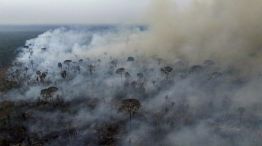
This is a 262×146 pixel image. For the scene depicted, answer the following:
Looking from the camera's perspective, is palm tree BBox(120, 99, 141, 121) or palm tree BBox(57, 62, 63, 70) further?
palm tree BBox(57, 62, 63, 70)

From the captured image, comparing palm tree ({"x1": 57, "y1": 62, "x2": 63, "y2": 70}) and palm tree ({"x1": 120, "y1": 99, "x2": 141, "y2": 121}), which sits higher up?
palm tree ({"x1": 57, "y1": 62, "x2": 63, "y2": 70})

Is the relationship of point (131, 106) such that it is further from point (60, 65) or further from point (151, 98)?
point (60, 65)

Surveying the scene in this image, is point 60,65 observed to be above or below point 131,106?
above

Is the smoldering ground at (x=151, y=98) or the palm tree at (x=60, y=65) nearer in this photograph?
the smoldering ground at (x=151, y=98)

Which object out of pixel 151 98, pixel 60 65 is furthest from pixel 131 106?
pixel 60 65

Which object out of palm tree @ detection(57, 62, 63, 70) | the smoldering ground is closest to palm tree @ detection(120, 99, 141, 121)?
the smoldering ground

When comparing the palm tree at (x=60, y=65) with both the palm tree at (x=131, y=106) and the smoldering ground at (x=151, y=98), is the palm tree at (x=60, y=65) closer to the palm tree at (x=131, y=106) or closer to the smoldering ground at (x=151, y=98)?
the smoldering ground at (x=151, y=98)

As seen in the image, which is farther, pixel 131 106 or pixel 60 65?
pixel 60 65

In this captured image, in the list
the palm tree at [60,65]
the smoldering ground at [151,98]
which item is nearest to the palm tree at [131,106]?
the smoldering ground at [151,98]

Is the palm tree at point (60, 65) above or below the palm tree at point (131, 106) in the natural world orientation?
above

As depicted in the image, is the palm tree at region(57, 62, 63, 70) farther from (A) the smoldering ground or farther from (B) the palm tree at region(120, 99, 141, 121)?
(B) the palm tree at region(120, 99, 141, 121)
